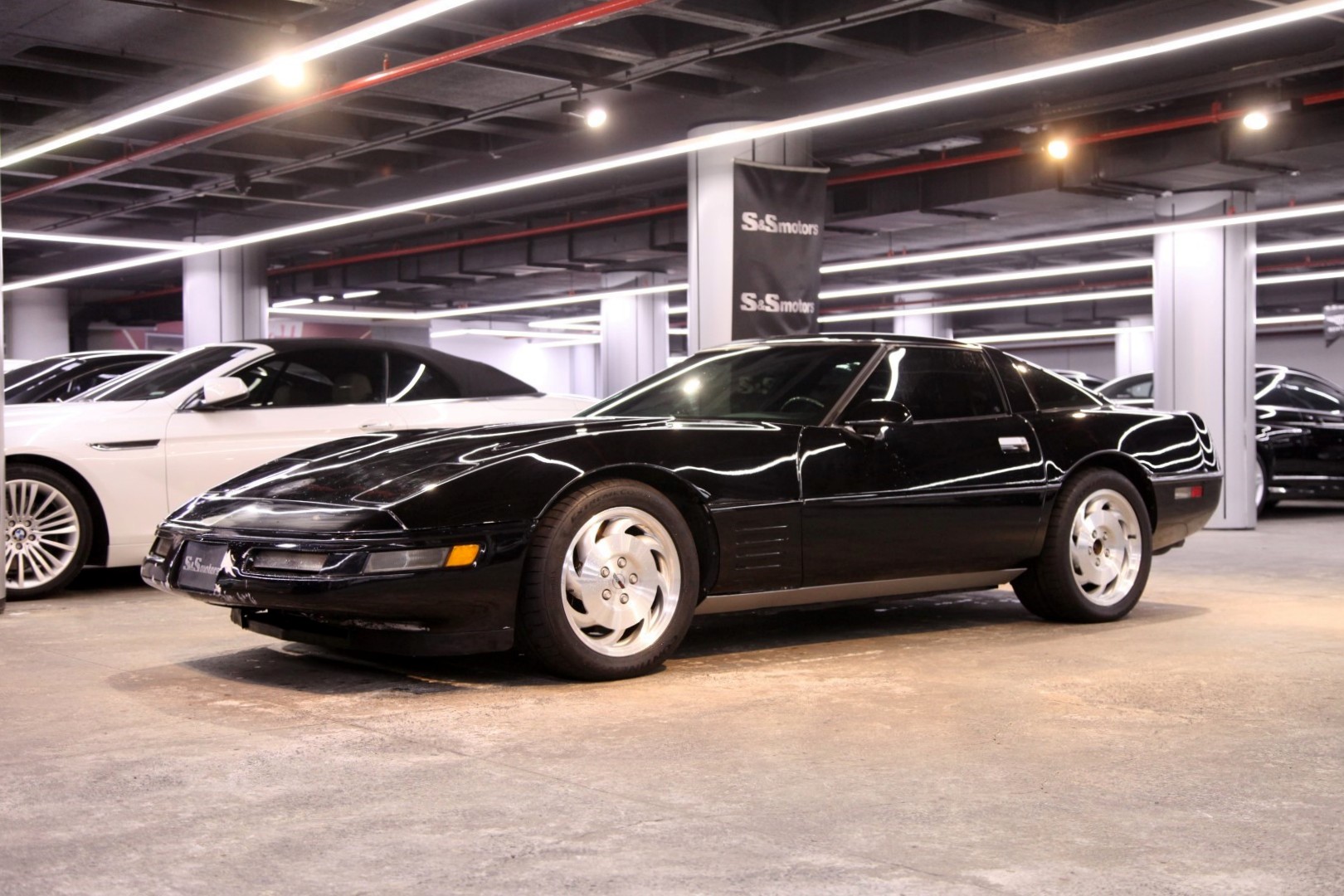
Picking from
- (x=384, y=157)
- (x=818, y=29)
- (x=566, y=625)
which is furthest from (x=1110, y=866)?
(x=384, y=157)

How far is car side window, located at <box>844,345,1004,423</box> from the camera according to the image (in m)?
5.79

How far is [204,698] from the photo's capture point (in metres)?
4.45

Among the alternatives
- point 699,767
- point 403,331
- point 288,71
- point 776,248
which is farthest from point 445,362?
point 403,331

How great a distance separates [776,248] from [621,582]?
6.35 metres

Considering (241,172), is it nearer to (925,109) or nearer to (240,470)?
(925,109)

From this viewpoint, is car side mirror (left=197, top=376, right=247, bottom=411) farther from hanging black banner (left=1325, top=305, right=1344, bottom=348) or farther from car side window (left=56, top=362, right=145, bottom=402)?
hanging black banner (left=1325, top=305, right=1344, bottom=348)

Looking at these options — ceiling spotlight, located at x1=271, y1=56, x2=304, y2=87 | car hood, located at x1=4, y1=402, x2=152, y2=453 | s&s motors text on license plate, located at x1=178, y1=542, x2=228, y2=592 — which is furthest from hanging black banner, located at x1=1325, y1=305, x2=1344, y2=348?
s&s motors text on license plate, located at x1=178, y1=542, x2=228, y2=592

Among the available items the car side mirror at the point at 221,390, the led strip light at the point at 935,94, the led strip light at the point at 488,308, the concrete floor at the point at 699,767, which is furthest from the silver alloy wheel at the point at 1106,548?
the led strip light at the point at 488,308

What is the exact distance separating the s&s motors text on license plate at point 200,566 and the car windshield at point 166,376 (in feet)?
9.86

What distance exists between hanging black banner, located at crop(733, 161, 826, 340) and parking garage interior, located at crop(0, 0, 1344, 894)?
0.54ft

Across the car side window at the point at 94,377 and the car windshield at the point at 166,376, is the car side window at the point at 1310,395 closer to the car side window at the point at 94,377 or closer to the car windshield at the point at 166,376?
the car windshield at the point at 166,376


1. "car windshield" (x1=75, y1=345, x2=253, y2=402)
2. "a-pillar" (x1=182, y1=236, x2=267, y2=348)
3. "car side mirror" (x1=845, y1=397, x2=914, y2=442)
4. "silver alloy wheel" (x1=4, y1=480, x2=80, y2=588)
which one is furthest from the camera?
"a-pillar" (x1=182, y1=236, x2=267, y2=348)

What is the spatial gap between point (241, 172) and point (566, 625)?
11.8 m

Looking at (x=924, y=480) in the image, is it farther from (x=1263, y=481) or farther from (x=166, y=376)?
(x=1263, y=481)
